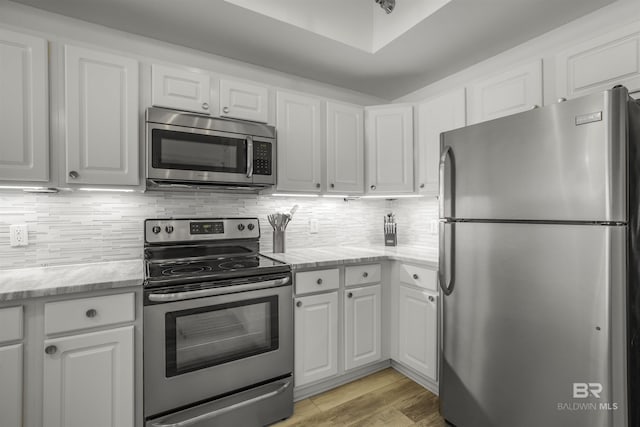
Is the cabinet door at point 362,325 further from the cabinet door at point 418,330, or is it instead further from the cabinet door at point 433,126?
the cabinet door at point 433,126

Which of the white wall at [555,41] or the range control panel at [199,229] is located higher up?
the white wall at [555,41]

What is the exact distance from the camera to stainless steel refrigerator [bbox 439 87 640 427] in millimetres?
1148

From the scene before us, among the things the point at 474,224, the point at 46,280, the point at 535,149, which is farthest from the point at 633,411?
the point at 46,280

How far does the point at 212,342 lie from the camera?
1.66 m

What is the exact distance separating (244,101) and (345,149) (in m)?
0.87

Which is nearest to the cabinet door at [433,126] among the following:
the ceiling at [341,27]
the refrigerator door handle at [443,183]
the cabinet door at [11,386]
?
the ceiling at [341,27]

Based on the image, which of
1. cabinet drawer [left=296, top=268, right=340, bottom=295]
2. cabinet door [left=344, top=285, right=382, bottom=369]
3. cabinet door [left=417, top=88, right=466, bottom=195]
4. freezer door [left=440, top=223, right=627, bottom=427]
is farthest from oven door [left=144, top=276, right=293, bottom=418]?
cabinet door [left=417, top=88, right=466, bottom=195]

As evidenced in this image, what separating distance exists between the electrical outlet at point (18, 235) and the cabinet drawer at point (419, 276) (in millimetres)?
2330

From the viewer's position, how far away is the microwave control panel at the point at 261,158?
2.06m

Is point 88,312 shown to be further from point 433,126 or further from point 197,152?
point 433,126

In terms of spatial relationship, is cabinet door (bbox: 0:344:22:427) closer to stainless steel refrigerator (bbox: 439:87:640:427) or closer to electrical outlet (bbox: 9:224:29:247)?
electrical outlet (bbox: 9:224:29:247)

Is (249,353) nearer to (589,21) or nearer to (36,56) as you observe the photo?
(36,56)

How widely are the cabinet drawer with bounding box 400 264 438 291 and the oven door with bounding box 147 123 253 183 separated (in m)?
1.26

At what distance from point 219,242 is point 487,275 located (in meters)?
1.68
